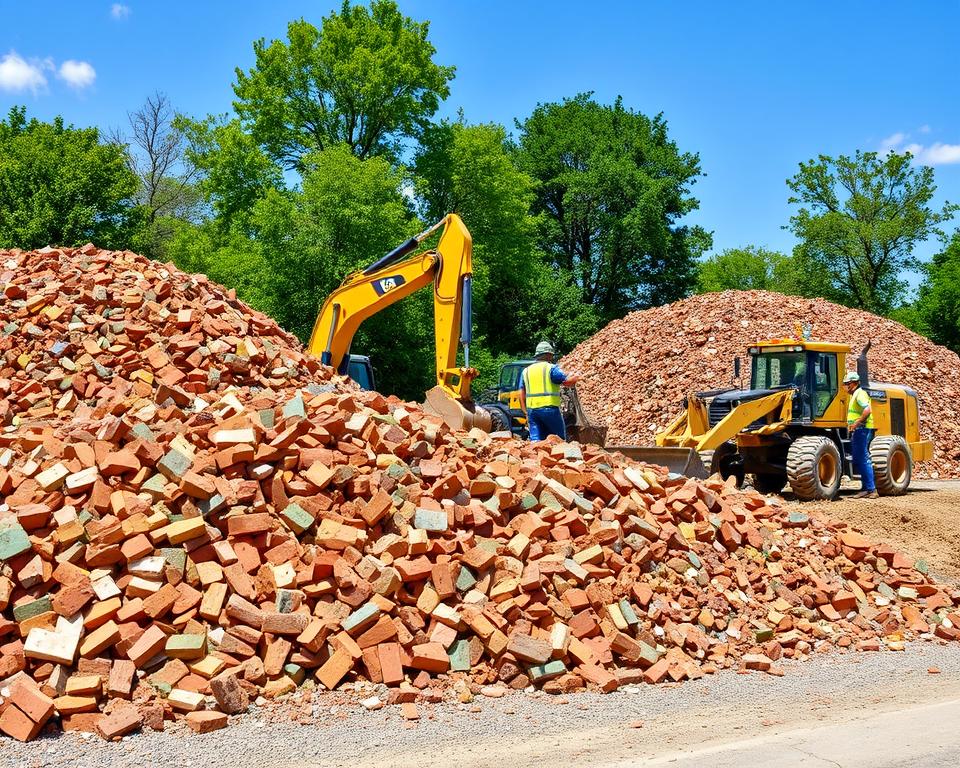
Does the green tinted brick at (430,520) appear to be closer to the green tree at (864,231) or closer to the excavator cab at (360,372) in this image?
the excavator cab at (360,372)

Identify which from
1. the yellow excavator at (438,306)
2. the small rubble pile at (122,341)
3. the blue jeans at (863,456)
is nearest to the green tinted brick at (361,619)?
the small rubble pile at (122,341)

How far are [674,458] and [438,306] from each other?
356 cm

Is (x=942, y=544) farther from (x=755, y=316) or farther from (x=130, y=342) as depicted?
(x=755, y=316)

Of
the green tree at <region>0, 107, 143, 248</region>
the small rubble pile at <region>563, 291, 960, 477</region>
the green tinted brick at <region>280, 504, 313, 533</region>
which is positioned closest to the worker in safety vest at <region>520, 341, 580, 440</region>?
the green tinted brick at <region>280, 504, 313, 533</region>

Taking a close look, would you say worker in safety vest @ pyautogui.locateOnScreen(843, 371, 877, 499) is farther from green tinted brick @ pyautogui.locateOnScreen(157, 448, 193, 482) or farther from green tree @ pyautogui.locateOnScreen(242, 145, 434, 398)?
green tree @ pyautogui.locateOnScreen(242, 145, 434, 398)

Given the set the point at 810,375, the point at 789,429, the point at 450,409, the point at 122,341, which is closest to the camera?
the point at 122,341

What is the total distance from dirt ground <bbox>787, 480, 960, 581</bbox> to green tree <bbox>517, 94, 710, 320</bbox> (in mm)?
24743

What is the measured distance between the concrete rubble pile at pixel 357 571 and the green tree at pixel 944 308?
126 ft

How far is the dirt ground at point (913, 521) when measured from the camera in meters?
9.49

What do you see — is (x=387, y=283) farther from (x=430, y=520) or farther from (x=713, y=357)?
(x=713, y=357)

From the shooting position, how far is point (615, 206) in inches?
1481

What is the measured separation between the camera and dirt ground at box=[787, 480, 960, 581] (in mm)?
9488

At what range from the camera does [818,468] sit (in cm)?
1246

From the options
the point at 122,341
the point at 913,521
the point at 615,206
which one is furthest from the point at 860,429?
the point at 615,206
